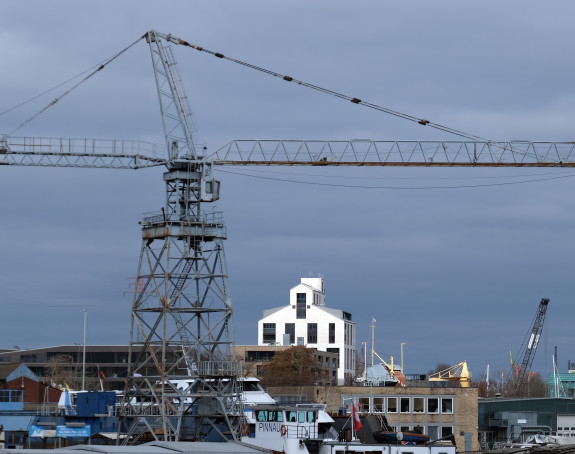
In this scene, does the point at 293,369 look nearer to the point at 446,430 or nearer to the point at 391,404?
the point at 391,404

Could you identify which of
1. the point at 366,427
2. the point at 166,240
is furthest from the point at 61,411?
the point at 366,427

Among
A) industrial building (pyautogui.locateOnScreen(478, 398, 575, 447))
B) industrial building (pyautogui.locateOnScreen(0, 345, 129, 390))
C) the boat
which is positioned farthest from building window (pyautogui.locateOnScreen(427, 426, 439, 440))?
industrial building (pyautogui.locateOnScreen(0, 345, 129, 390))

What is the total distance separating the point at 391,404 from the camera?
373 ft

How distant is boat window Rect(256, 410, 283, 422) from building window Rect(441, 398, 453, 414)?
35.0 metres

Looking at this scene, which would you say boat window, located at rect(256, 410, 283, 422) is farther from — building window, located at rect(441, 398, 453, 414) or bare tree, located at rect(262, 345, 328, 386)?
bare tree, located at rect(262, 345, 328, 386)

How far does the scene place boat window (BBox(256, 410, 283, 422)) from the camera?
80781mm

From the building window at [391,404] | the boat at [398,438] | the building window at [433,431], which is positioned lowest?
the building window at [433,431]

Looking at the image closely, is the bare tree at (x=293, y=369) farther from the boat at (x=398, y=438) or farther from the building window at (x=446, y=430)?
the boat at (x=398, y=438)

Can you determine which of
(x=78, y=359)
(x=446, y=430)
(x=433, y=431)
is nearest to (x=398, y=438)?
(x=433, y=431)

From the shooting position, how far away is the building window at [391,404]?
113375 millimetres

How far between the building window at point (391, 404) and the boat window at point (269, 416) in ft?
109

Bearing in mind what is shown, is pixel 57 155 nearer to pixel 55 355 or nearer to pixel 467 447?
pixel 467 447

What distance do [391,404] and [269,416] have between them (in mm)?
34575

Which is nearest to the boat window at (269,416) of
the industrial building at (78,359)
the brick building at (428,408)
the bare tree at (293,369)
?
the brick building at (428,408)
